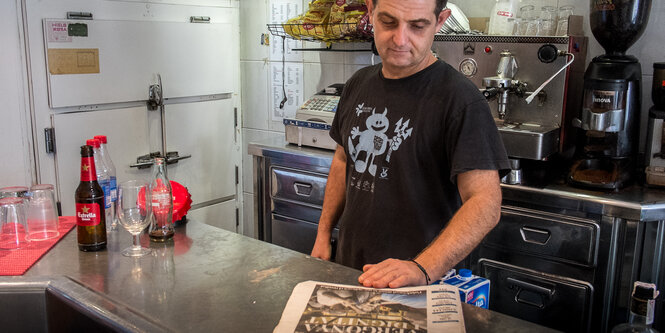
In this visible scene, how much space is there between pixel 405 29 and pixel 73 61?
1900mm

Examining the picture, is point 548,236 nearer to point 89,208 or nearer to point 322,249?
point 322,249

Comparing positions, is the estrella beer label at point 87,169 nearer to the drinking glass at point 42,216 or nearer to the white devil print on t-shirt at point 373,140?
the drinking glass at point 42,216

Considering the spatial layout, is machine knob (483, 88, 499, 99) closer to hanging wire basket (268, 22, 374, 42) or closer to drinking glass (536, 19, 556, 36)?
drinking glass (536, 19, 556, 36)

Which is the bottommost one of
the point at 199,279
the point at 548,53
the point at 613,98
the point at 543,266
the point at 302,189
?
the point at 543,266

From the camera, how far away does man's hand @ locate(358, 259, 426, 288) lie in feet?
4.31

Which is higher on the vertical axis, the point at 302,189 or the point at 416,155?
the point at 416,155

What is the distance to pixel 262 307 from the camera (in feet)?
4.21

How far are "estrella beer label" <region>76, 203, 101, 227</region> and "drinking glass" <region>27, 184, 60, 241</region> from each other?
0.57 ft

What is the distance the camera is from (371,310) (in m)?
1.20

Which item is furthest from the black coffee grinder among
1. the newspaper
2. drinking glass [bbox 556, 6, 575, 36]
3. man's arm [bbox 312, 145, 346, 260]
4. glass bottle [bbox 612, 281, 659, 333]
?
the newspaper

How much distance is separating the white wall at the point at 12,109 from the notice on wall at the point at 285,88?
4.52ft

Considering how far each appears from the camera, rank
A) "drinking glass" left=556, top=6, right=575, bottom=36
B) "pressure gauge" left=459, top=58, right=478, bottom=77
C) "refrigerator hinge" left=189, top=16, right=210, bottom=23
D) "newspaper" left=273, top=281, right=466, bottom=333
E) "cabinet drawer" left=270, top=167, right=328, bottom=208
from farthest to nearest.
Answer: "refrigerator hinge" left=189, top=16, right=210, bottom=23
"cabinet drawer" left=270, top=167, right=328, bottom=208
"pressure gauge" left=459, top=58, right=478, bottom=77
"drinking glass" left=556, top=6, right=575, bottom=36
"newspaper" left=273, top=281, right=466, bottom=333

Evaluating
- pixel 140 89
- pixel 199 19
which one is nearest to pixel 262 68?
pixel 199 19

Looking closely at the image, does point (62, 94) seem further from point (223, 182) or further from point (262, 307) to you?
point (262, 307)
